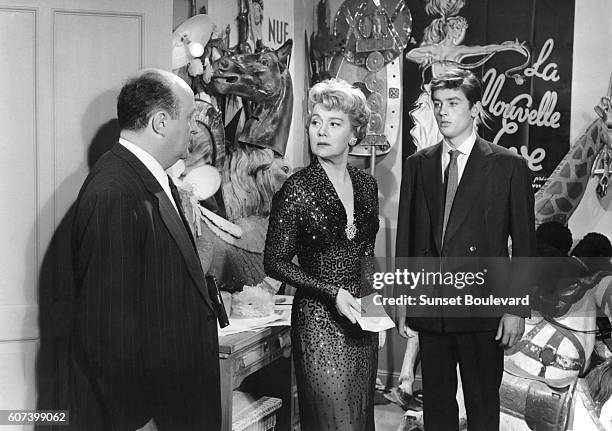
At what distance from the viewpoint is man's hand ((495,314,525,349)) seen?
1.54 m

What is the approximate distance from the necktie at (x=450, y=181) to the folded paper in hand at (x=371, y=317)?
0.74 feet

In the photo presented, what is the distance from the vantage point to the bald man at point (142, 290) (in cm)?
117

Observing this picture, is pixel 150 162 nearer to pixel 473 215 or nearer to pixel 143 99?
pixel 143 99

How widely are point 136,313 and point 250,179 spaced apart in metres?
0.81

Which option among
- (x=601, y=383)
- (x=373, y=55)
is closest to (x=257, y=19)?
(x=373, y=55)

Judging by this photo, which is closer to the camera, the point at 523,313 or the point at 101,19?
the point at 101,19

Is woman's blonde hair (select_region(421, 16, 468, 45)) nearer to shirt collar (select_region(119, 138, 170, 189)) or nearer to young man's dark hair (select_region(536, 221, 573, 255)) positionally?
young man's dark hair (select_region(536, 221, 573, 255))

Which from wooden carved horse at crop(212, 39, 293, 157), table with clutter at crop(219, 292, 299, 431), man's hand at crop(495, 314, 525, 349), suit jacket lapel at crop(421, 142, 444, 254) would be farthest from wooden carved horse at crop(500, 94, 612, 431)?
wooden carved horse at crop(212, 39, 293, 157)

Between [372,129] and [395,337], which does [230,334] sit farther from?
[372,129]

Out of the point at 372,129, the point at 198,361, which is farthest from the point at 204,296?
the point at 372,129

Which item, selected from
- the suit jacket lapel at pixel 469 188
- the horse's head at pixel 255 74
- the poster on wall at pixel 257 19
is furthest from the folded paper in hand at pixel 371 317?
the poster on wall at pixel 257 19

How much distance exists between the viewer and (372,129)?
5.88ft

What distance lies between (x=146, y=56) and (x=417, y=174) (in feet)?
2.18

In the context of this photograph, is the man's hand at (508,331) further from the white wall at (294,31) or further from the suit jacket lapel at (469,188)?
the white wall at (294,31)
